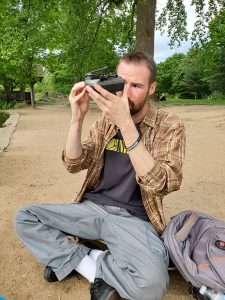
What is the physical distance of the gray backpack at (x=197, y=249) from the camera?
2227 mm

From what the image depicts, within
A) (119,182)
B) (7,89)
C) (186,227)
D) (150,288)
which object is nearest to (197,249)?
(186,227)

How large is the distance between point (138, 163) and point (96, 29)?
14.2 metres

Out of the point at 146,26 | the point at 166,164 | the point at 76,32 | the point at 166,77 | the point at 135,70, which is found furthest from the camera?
the point at 166,77

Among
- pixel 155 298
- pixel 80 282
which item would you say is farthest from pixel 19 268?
pixel 155 298

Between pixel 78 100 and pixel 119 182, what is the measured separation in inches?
29.4

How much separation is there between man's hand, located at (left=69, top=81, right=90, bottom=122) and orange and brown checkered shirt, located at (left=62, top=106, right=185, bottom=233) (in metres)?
0.35

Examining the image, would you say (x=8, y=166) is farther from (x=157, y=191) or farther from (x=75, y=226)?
(x=157, y=191)

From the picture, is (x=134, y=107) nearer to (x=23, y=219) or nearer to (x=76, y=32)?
(x=23, y=219)

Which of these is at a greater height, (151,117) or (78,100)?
(78,100)

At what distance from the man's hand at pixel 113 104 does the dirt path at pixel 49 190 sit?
141 cm

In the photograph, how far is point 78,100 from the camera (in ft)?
8.34

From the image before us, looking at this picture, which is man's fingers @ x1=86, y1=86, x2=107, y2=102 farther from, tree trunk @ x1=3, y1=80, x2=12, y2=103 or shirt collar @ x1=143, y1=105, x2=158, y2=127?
tree trunk @ x1=3, y1=80, x2=12, y2=103

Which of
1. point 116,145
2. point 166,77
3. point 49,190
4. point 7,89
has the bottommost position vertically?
point 49,190

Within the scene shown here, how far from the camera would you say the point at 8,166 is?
6.33 meters
